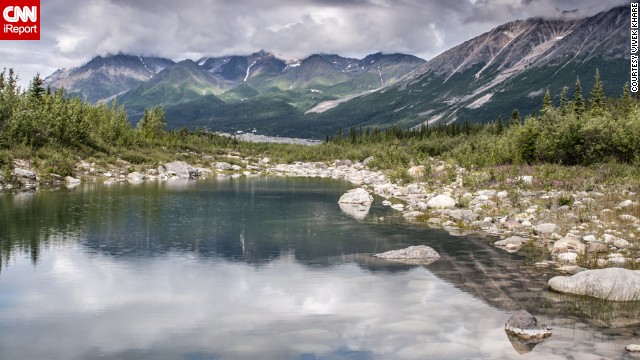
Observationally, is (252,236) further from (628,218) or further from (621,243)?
(628,218)

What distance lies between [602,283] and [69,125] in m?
83.9

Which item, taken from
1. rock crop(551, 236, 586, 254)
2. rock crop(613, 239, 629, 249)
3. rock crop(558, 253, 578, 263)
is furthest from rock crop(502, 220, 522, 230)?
rock crop(558, 253, 578, 263)

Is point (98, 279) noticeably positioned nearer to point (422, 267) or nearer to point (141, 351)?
point (141, 351)

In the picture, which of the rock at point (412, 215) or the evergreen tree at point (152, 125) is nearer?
the rock at point (412, 215)

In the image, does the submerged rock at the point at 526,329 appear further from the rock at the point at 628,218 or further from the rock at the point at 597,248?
the rock at the point at 628,218

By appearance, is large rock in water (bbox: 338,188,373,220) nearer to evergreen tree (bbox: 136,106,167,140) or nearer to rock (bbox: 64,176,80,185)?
rock (bbox: 64,176,80,185)

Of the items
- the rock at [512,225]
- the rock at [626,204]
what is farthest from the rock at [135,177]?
the rock at [626,204]

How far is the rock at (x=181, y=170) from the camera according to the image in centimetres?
9212

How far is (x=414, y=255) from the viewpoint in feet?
83.6

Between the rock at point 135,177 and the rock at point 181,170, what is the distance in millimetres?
9280

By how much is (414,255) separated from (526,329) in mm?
10330

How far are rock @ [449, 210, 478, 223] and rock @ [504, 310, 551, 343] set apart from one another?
1967 centimetres

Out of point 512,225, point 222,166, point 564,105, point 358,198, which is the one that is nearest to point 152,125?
point 222,166

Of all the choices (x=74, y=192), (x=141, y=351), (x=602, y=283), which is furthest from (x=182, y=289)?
(x=74, y=192)
